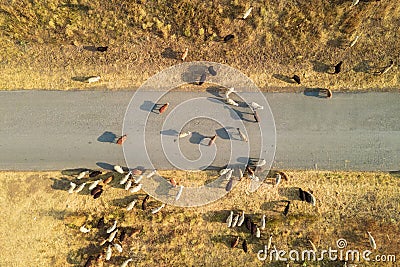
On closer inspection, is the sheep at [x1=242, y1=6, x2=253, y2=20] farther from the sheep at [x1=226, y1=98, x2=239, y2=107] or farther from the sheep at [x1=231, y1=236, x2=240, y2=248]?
the sheep at [x1=231, y1=236, x2=240, y2=248]

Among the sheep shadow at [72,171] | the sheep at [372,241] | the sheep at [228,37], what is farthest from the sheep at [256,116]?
the sheep shadow at [72,171]

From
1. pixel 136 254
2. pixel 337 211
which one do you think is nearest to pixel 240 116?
pixel 337 211

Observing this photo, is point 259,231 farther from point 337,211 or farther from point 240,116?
point 240,116

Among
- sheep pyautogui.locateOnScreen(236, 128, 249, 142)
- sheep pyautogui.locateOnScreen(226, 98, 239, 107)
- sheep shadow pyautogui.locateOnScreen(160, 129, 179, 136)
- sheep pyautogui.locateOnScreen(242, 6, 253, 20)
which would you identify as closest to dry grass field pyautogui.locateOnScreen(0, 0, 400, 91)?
sheep pyautogui.locateOnScreen(242, 6, 253, 20)

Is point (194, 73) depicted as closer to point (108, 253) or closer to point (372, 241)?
point (108, 253)

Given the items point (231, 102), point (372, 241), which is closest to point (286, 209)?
point (372, 241)

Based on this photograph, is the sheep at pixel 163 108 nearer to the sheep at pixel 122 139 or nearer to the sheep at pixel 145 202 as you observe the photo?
the sheep at pixel 122 139
